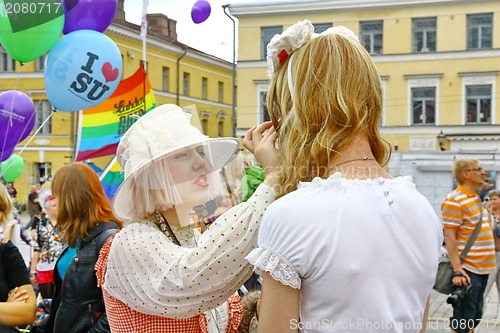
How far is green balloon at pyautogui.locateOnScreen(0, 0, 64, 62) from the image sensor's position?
3.63m

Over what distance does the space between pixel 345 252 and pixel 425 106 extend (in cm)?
2090

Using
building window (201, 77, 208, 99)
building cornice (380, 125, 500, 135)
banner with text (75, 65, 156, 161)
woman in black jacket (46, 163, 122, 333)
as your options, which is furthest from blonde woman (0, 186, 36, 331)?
building cornice (380, 125, 500, 135)

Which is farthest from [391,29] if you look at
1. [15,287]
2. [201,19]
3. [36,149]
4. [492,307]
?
[15,287]

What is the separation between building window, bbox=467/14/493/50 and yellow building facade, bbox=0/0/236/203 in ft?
32.6

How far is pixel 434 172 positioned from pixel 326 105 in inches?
584

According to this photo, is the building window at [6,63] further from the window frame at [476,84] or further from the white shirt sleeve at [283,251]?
the white shirt sleeve at [283,251]

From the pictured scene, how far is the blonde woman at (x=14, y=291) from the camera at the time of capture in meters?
A: 2.39

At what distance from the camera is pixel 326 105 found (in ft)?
3.83

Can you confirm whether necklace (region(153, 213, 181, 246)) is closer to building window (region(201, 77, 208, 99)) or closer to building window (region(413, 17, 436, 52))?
building window (region(201, 77, 208, 99))

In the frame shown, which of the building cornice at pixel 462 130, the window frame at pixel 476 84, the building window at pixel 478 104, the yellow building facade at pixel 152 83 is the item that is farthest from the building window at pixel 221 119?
the building window at pixel 478 104

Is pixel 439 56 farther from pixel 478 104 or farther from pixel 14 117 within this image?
pixel 14 117

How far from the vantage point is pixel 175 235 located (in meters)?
1.72

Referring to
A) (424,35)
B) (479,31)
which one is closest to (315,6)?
(424,35)

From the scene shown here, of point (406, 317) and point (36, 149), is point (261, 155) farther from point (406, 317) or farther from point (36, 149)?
point (36, 149)
